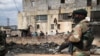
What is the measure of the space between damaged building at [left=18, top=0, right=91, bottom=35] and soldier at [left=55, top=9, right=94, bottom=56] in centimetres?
5051

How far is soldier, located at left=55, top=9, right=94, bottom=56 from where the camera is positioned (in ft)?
17.1

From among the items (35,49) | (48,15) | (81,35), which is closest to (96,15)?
(48,15)

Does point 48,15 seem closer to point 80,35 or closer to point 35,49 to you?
point 35,49

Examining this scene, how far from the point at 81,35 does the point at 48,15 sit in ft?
183

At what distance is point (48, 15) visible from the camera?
2402 inches

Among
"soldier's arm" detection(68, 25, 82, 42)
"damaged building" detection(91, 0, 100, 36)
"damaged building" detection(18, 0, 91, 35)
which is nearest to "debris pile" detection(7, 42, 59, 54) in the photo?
"damaged building" detection(91, 0, 100, 36)

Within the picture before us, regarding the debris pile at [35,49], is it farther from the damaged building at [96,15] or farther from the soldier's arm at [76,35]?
the soldier's arm at [76,35]

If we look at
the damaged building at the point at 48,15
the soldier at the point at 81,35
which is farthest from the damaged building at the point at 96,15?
the soldier at the point at 81,35

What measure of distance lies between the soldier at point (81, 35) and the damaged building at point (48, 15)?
166 feet

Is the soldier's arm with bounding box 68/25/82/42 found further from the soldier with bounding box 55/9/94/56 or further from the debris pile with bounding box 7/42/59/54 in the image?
the debris pile with bounding box 7/42/59/54

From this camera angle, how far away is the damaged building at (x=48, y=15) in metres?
58.7

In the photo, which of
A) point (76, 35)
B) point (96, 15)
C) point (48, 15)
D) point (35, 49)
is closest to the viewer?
point (76, 35)

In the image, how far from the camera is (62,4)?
61562mm

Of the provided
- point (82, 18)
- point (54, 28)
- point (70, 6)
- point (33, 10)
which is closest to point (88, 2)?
point (70, 6)
